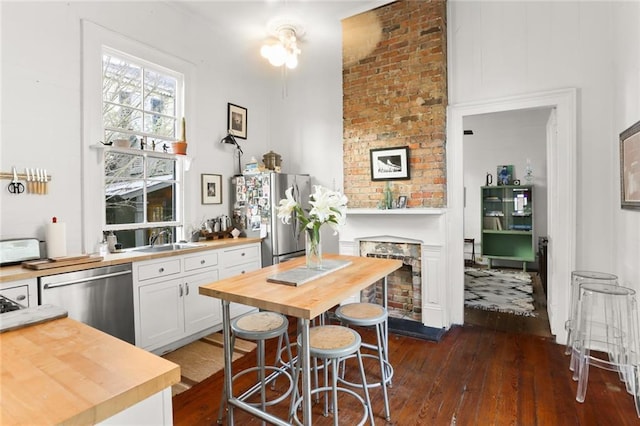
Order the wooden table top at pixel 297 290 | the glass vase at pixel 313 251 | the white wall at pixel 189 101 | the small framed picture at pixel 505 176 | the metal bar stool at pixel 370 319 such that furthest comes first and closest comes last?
1. the small framed picture at pixel 505 176
2. the white wall at pixel 189 101
3. the glass vase at pixel 313 251
4. the metal bar stool at pixel 370 319
5. the wooden table top at pixel 297 290

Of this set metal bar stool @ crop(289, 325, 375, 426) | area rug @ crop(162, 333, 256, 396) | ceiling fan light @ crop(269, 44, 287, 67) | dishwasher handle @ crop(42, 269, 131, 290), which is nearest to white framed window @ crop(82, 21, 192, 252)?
dishwasher handle @ crop(42, 269, 131, 290)

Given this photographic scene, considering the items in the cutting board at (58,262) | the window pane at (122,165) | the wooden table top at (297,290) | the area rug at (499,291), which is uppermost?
the window pane at (122,165)

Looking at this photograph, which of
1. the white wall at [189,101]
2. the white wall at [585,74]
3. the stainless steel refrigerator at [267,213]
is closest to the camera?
the white wall at [189,101]

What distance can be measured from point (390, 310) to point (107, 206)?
3137 mm

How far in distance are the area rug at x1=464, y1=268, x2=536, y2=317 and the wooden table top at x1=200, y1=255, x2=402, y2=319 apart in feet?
8.63

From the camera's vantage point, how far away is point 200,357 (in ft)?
9.65

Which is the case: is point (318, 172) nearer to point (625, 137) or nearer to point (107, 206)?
point (107, 206)

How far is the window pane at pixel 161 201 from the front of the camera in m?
3.53

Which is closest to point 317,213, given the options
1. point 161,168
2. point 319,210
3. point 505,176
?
point 319,210

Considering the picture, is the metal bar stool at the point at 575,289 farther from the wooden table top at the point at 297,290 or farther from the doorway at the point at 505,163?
the doorway at the point at 505,163

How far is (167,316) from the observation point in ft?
9.69

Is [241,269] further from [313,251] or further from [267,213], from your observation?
[313,251]

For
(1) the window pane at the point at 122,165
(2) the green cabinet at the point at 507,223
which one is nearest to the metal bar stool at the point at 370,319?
(1) the window pane at the point at 122,165

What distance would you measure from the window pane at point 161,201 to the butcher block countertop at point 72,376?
2.56 metres
